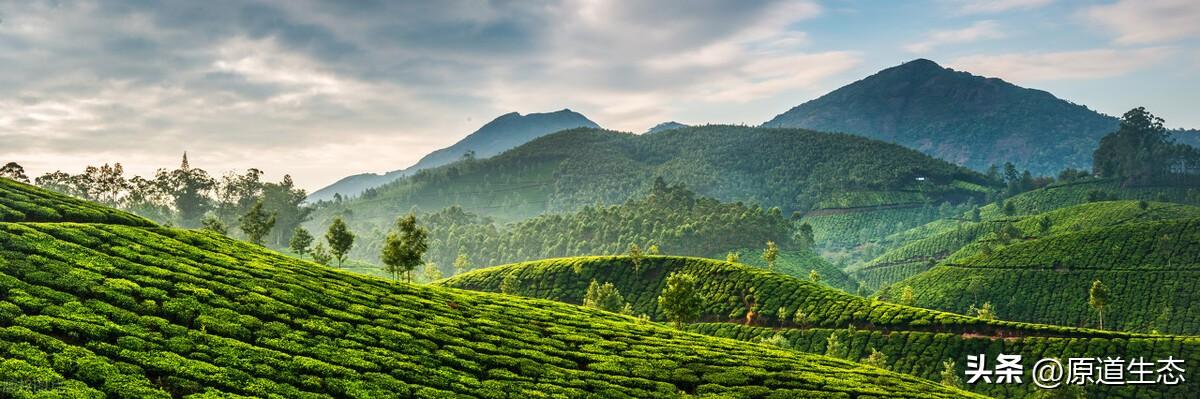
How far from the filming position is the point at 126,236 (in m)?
55.2

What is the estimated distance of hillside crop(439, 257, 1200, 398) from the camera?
3209 inches

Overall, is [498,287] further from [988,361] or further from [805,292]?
[988,361]

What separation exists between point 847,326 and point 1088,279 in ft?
229

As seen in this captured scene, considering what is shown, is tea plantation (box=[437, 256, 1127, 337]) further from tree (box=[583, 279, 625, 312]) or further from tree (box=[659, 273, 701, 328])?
tree (box=[659, 273, 701, 328])

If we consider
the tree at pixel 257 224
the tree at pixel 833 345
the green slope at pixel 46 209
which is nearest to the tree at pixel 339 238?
the tree at pixel 257 224

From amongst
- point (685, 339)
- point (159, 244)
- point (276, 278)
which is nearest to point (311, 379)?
point (276, 278)

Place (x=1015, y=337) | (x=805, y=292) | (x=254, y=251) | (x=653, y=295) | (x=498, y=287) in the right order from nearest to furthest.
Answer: (x=254, y=251), (x=1015, y=337), (x=805, y=292), (x=653, y=295), (x=498, y=287)

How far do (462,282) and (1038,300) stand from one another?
112m

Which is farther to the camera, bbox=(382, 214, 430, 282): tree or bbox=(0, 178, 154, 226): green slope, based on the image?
bbox=(382, 214, 430, 282): tree

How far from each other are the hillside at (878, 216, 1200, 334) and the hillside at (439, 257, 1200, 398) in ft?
145

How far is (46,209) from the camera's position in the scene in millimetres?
59656

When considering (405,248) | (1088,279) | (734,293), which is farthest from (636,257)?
(1088,279)

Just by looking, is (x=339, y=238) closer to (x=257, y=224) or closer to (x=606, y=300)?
(x=257, y=224)

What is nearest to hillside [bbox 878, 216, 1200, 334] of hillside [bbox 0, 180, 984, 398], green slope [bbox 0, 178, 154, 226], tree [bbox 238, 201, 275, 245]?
hillside [bbox 0, 180, 984, 398]
